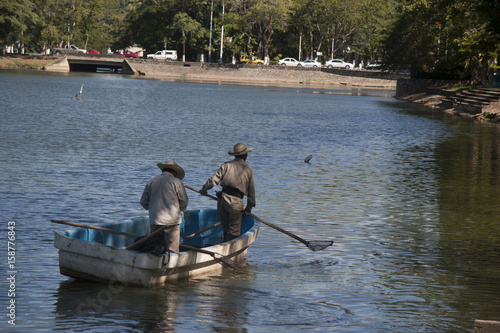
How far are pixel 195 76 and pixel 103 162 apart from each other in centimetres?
9438

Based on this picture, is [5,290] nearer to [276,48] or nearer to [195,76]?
[195,76]

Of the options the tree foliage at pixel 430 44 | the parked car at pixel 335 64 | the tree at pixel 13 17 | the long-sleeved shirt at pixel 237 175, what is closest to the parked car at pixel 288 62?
the parked car at pixel 335 64

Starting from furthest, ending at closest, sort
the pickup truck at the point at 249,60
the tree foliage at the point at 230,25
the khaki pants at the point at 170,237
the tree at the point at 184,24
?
the pickup truck at the point at 249,60, the tree at the point at 184,24, the tree foliage at the point at 230,25, the khaki pants at the point at 170,237

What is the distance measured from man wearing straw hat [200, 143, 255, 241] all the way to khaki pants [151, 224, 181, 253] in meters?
1.10

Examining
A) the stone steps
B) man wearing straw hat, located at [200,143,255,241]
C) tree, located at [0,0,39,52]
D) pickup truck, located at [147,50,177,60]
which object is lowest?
man wearing straw hat, located at [200,143,255,241]

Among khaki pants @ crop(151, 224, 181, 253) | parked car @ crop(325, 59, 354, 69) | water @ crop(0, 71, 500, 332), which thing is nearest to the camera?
water @ crop(0, 71, 500, 332)

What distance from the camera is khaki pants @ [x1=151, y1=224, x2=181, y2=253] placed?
1044 centimetres

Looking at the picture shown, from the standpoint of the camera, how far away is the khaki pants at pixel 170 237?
10443 mm

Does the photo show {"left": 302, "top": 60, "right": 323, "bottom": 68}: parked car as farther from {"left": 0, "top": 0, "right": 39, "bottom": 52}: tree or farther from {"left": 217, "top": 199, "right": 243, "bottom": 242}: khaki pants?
{"left": 217, "top": 199, "right": 243, "bottom": 242}: khaki pants

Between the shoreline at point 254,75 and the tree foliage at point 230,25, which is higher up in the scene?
the tree foliage at point 230,25

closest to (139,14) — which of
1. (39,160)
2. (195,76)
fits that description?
(195,76)

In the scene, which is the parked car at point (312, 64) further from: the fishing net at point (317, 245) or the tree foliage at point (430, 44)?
the fishing net at point (317, 245)

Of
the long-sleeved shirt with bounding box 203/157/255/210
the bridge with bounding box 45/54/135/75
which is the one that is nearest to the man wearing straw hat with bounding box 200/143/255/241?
the long-sleeved shirt with bounding box 203/157/255/210

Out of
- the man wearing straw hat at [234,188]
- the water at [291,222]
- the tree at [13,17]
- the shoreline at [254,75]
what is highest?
the tree at [13,17]
